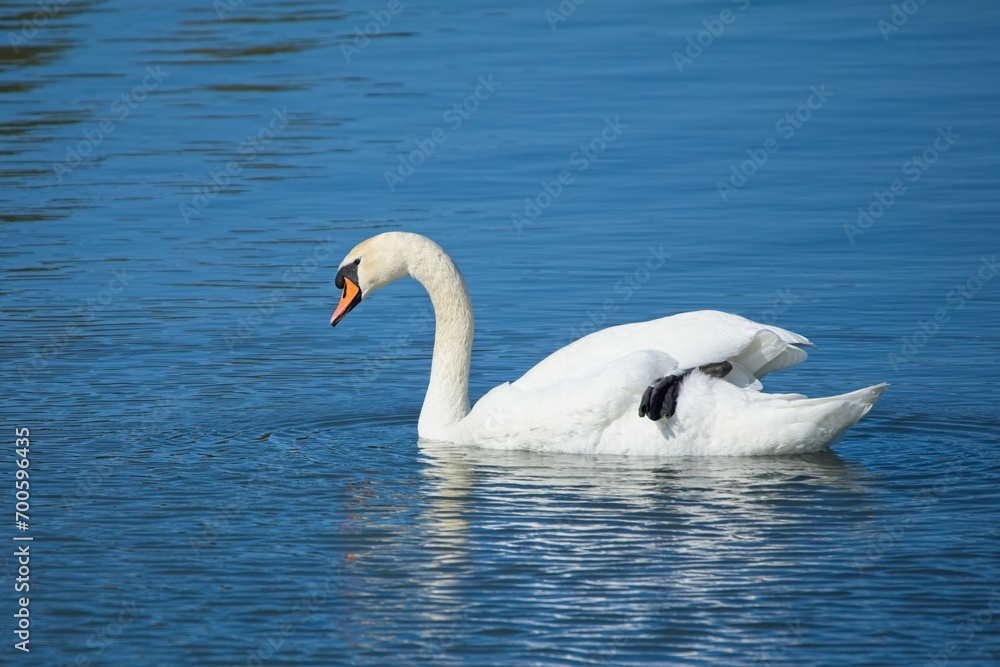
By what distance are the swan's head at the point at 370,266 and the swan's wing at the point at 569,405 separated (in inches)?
44.1

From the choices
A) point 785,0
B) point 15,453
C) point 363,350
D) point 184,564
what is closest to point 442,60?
point 785,0

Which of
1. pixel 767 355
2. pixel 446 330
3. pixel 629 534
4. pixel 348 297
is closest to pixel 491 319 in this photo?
pixel 446 330

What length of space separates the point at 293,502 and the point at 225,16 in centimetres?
2421

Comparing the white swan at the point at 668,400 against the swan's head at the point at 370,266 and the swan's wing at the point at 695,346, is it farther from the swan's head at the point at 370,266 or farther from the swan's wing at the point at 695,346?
the swan's head at the point at 370,266

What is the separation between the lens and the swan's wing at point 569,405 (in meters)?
8.93

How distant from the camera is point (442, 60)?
24.9 meters

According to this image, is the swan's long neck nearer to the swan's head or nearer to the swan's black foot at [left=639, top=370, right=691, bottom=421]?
the swan's head

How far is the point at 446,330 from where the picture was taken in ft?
33.7

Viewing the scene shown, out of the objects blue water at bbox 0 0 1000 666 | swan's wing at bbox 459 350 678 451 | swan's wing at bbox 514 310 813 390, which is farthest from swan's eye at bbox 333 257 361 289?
swan's wing at bbox 514 310 813 390

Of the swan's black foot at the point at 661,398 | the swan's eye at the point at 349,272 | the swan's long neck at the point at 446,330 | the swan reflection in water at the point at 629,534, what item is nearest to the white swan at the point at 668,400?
the swan's black foot at the point at 661,398

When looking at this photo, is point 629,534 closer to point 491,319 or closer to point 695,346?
point 695,346

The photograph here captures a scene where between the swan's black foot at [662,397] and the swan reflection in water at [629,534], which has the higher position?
Result: the swan's black foot at [662,397]

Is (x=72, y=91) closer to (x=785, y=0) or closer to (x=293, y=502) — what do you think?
(x=785, y=0)

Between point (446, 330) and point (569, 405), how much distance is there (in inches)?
55.1
